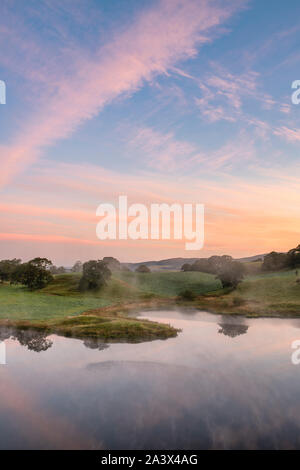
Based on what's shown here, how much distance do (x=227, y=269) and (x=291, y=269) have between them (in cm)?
3751

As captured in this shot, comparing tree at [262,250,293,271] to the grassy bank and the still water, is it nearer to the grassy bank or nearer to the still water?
the grassy bank

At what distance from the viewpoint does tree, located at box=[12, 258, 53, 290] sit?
96312 millimetres

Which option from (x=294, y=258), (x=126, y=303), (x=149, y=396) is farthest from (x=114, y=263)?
(x=149, y=396)

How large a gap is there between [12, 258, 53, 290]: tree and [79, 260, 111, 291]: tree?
13714 millimetres

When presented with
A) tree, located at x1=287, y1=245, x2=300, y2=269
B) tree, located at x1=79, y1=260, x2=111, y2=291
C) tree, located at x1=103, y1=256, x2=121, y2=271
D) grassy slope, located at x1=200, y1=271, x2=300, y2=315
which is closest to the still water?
grassy slope, located at x1=200, y1=271, x2=300, y2=315

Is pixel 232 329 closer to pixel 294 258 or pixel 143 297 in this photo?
pixel 143 297

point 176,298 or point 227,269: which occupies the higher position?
point 227,269

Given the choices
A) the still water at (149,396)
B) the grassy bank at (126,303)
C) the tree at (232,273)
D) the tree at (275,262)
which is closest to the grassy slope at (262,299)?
the grassy bank at (126,303)

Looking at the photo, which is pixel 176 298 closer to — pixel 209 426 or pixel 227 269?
pixel 227 269

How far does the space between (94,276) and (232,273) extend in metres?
44.3

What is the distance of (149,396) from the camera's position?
22.3 metres

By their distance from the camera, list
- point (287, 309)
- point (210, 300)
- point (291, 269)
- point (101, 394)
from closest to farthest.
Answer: point (101, 394), point (287, 309), point (210, 300), point (291, 269)
